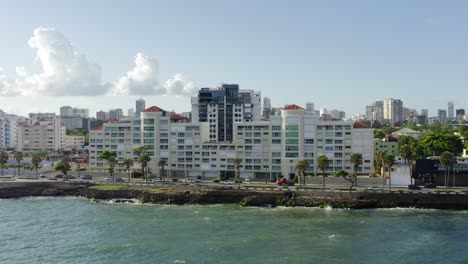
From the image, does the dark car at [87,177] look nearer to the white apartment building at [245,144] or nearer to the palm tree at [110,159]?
the palm tree at [110,159]

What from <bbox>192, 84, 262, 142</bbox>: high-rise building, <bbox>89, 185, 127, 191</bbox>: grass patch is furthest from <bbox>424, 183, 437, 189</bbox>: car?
<bbox>89, 185, 127, 191</bbox>: grass patch

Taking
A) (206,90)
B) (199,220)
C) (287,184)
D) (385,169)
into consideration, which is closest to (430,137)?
(385,169)

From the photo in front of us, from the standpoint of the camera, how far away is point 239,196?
96125 mm

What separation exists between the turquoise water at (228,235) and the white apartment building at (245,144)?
2813 centimetres

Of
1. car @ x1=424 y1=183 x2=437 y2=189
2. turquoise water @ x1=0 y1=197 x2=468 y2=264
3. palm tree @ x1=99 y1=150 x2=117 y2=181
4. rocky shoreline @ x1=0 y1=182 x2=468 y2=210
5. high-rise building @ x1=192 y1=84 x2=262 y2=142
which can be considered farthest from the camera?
high-rise building @ x1=192 y1=84 x2=262 y2=142

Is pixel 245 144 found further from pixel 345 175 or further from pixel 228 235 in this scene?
pixel 228 235

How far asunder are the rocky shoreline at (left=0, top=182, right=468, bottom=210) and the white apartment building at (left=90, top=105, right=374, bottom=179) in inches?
789

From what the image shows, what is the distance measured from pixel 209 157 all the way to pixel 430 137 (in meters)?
62.2

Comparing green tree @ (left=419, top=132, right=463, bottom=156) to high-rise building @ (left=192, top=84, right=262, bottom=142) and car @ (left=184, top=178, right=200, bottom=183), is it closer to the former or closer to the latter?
high-rise building @ (left=192, top=84, right=262, bottom=142)

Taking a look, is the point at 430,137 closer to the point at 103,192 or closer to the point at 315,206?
the point at 315,206

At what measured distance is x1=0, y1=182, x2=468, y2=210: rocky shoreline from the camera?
88.8m

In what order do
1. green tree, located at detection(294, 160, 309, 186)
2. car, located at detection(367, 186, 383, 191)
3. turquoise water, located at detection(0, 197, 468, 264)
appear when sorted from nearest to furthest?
turquoise water, located at detection(0, 197, 468, 264) → car, located at detection(367, 186, 383, 191) → green tree, located at detection(294, 160, 309, 186)

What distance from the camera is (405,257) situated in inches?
2269

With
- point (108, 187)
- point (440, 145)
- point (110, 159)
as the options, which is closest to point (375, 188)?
point (440, 145)
